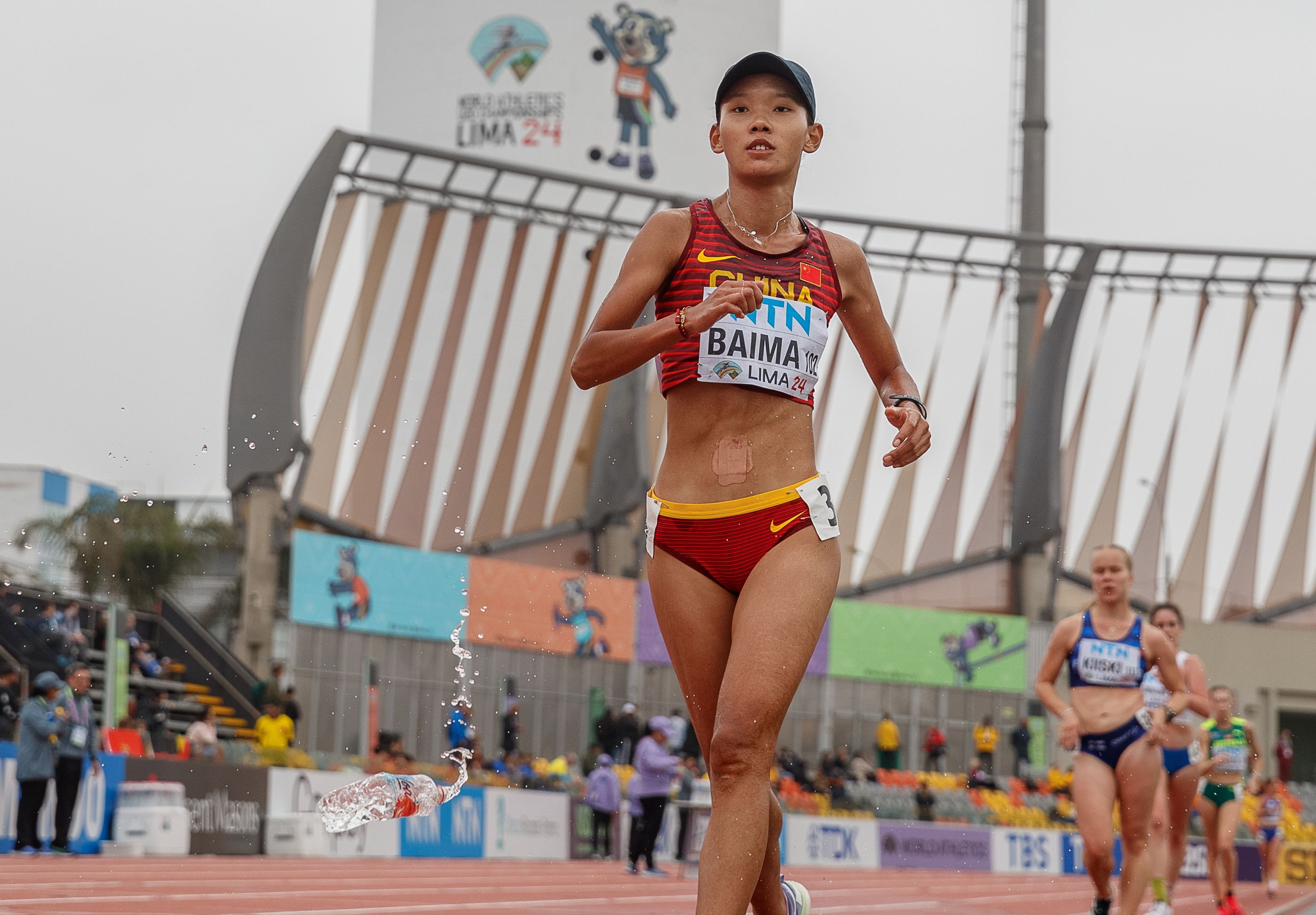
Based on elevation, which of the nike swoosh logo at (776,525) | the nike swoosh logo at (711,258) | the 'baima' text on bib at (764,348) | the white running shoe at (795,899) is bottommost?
the white running shoe at (795,899)

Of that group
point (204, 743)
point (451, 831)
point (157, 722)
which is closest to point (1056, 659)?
point (204, 743)

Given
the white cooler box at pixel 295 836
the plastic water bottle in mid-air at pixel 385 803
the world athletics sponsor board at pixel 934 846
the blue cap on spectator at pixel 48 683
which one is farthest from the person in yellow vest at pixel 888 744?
the plastic water bottle in mid-air at pixel 385 803

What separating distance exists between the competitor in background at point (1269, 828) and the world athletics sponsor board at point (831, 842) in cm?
576

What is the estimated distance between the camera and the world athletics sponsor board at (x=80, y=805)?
15.8 meters

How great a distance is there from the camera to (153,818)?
17.2 meters

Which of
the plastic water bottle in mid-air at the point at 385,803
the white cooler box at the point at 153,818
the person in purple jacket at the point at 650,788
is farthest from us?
the person in purple jacket at the point at 650,788

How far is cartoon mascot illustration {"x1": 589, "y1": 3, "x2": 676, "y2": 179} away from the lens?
71.3m

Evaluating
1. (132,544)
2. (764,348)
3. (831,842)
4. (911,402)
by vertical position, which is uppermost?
(132,544)

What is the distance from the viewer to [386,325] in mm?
81562

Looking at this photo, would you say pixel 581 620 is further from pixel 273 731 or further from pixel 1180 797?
pixel 1180 797

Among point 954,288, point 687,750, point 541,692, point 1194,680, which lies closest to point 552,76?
point 954,288

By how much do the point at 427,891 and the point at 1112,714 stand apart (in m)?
5.07

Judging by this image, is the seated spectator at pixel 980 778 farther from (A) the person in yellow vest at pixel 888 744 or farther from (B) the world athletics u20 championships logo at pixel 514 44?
(B) the world athletics u20 championships logo at pixel 514 44

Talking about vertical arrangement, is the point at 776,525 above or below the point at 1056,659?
above
